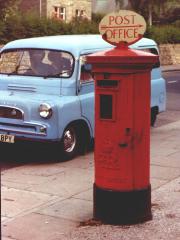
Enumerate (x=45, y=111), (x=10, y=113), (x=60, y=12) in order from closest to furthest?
Answer: 1. (x=45, y=111)
2. (x=10, y=113)
3. (x=60, y=12)

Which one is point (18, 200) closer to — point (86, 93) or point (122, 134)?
point (122, 134)

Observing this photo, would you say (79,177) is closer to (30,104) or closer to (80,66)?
(30,104)

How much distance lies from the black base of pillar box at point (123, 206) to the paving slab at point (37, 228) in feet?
1.07

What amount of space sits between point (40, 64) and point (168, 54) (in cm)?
3033

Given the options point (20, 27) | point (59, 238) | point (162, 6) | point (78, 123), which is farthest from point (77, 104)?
point (162, 6)

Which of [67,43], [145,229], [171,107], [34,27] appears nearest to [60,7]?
[34,27]

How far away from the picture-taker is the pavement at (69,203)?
5.61m

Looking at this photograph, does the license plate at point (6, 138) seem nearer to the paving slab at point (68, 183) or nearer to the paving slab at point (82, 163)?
the paving slab at point (82, 163)

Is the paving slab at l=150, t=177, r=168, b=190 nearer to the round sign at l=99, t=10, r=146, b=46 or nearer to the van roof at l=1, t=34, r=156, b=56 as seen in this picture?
the round sign at l=99, t=10, r=146, b=46

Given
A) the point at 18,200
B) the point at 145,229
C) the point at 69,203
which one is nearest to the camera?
the point at 145,229

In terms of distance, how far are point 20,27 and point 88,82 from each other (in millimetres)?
19389

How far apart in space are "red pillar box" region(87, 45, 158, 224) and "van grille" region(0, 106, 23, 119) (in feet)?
10.4

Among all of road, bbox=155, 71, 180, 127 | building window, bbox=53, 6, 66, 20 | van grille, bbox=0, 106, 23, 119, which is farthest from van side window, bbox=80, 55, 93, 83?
building window, bbox=53, 6, 66, 20

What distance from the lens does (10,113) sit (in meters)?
8.98
